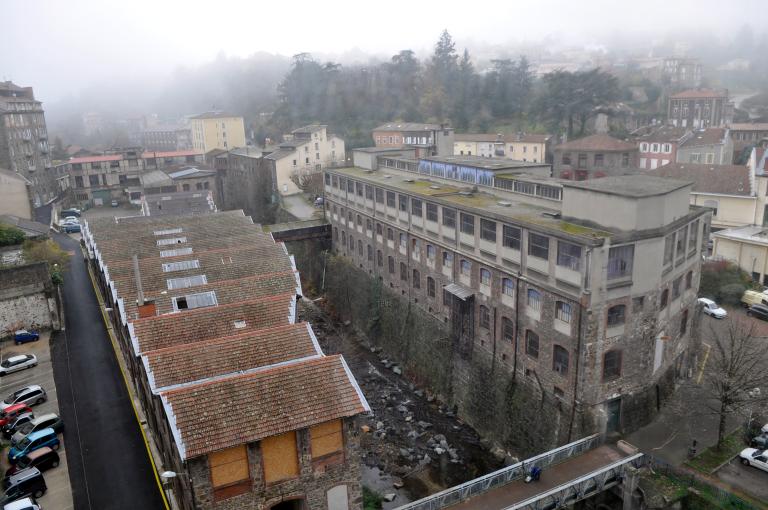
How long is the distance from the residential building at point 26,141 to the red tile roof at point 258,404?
55884mm

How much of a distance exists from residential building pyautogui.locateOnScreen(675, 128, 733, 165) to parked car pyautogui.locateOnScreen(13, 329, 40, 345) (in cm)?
5944

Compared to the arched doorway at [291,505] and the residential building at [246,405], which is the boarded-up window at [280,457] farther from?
the arched doorway at [291,505]

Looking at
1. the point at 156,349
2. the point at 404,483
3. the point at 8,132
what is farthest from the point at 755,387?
the point at 8,132

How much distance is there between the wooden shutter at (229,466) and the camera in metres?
15.6

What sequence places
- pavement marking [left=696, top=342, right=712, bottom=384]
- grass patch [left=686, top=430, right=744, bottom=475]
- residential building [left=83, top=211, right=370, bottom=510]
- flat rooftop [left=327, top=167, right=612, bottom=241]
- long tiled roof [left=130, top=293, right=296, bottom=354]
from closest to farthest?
residential building [left=83, top=211, right=370, bottom=510] < long tiled roof [left=130, top=293, right=296, bottom=354] < grass patch [left=686, top=430, right=744, bottom=475] < flat rooftop [left=327, top=167, right=612, bottom=241] < pavement marking [left=696, top=342, right=712, bottom=384]

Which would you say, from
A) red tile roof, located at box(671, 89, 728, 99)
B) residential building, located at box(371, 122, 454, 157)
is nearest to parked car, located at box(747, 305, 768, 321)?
residential building, located at box(371, 122, 454, 157)

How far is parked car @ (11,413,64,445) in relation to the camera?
24484mm

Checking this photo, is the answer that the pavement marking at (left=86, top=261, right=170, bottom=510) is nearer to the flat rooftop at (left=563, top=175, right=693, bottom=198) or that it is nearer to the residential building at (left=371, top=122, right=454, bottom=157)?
the flat rooftop at (left=563, top=175, right=693, bottom=198)

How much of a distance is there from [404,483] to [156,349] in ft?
41.0

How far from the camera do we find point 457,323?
2991 cm

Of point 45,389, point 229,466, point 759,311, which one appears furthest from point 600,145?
point 229,466

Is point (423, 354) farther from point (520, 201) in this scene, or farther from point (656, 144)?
point (656, 144)

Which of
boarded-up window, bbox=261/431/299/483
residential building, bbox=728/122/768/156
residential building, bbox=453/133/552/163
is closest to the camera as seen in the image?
boarded-up window, bbox=261/431/299/483

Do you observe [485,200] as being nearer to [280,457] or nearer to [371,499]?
[371,499]
